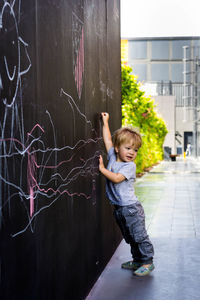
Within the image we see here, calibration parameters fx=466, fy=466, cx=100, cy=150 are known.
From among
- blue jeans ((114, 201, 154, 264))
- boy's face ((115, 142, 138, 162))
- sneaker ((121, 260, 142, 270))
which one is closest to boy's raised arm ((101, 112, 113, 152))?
boy's face ((115, 142, 138, 162))

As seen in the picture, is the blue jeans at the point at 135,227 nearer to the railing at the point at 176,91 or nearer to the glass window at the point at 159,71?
the railing at the point at 176,91

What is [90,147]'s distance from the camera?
393 centimetres

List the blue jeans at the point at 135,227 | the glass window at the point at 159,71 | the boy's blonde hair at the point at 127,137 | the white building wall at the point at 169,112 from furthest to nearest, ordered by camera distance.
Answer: the glass window at the point at 159,71 → the white building wall at the point at 169,112 → the blue jeans at the point at 135,227 → the boy's blonde hair at the point at 127,137

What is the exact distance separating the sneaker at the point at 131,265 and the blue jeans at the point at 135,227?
13cm


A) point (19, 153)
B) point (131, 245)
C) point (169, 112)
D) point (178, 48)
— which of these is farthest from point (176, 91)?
point (19, 153)

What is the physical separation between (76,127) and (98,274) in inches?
63.3

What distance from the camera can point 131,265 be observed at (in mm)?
4629

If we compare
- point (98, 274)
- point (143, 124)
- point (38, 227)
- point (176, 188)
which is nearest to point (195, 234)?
point (98, 274)

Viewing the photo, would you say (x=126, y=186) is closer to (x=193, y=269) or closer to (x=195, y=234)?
(x=193, y=269)

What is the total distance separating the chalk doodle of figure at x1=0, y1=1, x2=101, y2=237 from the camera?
6.44 feet

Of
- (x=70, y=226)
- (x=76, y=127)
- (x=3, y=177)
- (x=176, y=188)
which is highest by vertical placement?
(x=76, y=127)

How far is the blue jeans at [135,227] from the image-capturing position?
4.25 metres

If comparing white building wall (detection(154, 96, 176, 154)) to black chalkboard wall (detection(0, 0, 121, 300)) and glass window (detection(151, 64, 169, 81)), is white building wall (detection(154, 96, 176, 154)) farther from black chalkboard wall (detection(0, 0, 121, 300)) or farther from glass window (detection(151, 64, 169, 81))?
black chalkboard wall (detection(0, 0, 121, 300))

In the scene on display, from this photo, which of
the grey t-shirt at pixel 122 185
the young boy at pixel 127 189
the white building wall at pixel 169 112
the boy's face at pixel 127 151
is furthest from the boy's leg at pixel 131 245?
the white building wall at pixel 169 112
